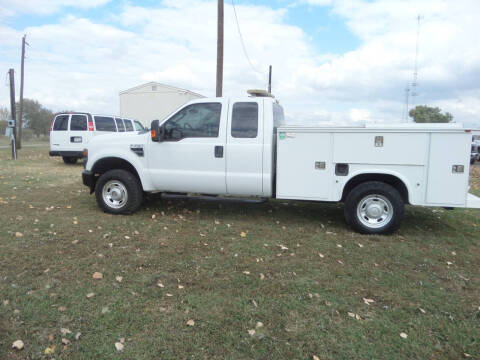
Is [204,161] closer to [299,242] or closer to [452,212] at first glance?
[299,242]

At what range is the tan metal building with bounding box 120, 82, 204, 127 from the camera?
2791cm

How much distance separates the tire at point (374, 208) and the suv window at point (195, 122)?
2.37 meters

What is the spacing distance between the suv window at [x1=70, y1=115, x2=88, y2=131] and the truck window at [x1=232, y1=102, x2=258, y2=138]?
33.4 ft

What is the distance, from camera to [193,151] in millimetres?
5887

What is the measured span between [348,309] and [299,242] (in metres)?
1.86

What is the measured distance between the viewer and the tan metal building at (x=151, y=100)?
2791cm

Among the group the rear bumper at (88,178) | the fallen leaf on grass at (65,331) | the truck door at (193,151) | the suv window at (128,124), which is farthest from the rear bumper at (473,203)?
the suv window at (128,124)

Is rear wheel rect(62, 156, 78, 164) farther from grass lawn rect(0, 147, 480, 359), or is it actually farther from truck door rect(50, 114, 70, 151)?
grass lawn rect(0, 147, 480, 359)

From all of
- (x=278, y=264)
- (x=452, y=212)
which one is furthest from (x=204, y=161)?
(x=452, y=212)

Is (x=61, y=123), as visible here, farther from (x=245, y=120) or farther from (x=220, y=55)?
(x=245, y=120)

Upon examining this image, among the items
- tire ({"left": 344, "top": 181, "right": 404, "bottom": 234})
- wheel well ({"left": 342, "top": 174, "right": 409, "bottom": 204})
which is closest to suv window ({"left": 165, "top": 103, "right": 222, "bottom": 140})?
wheel well ({"left": 342, "top": 174, "right": 409, "bottom": 204})

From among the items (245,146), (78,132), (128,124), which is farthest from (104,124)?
(245,146)

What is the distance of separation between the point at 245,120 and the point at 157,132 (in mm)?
1436

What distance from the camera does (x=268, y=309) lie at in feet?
10.9
